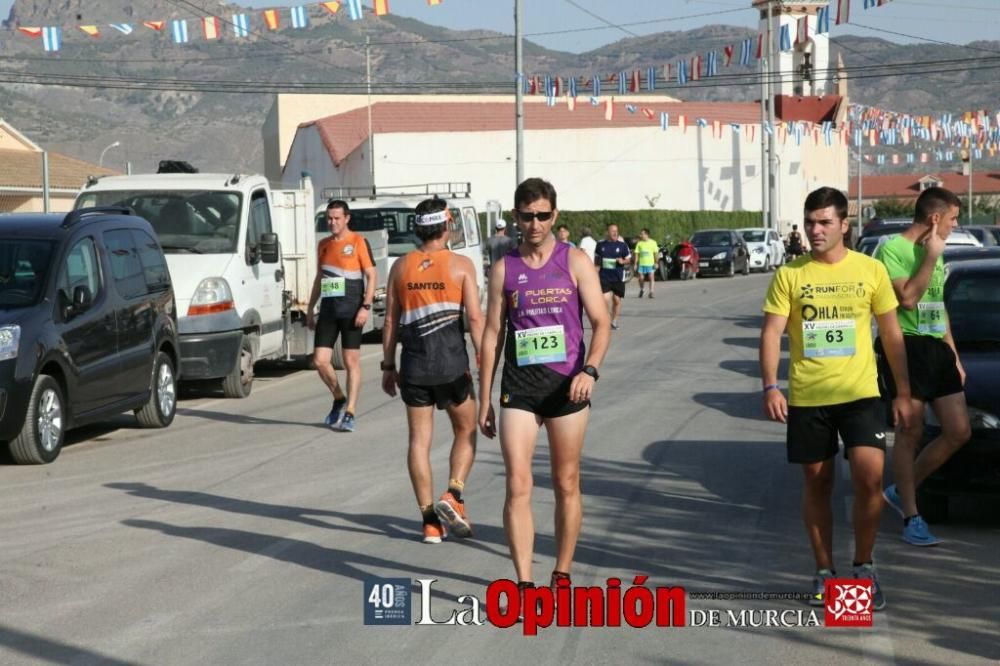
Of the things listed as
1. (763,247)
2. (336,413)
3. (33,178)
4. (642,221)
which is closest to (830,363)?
(336,413)

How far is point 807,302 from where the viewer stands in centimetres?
682

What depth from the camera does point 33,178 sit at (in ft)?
173

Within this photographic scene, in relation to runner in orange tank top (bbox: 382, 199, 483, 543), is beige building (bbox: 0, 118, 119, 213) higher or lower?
higher

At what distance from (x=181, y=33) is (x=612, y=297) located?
9.82 m

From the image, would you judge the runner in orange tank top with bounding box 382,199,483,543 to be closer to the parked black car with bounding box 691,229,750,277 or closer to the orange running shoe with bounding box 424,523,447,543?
the orange running shoe with bounding box 424,523,447,543

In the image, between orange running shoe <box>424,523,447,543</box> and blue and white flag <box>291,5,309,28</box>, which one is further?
blue and white flag <box>291,5,309,28</box>

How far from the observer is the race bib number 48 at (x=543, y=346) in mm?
6754

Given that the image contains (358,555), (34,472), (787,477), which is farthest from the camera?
(34,472)

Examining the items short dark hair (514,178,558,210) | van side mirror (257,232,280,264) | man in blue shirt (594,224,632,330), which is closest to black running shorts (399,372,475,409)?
short dark hair (514,178,558,210)

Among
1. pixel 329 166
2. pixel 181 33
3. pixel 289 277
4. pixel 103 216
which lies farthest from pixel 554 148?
pixel 103 216

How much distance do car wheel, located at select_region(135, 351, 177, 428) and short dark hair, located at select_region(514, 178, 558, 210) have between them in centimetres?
759

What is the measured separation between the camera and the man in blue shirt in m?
25.6

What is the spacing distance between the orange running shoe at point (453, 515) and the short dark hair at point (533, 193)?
6.90 feet

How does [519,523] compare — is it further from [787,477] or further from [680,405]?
[680,405]
